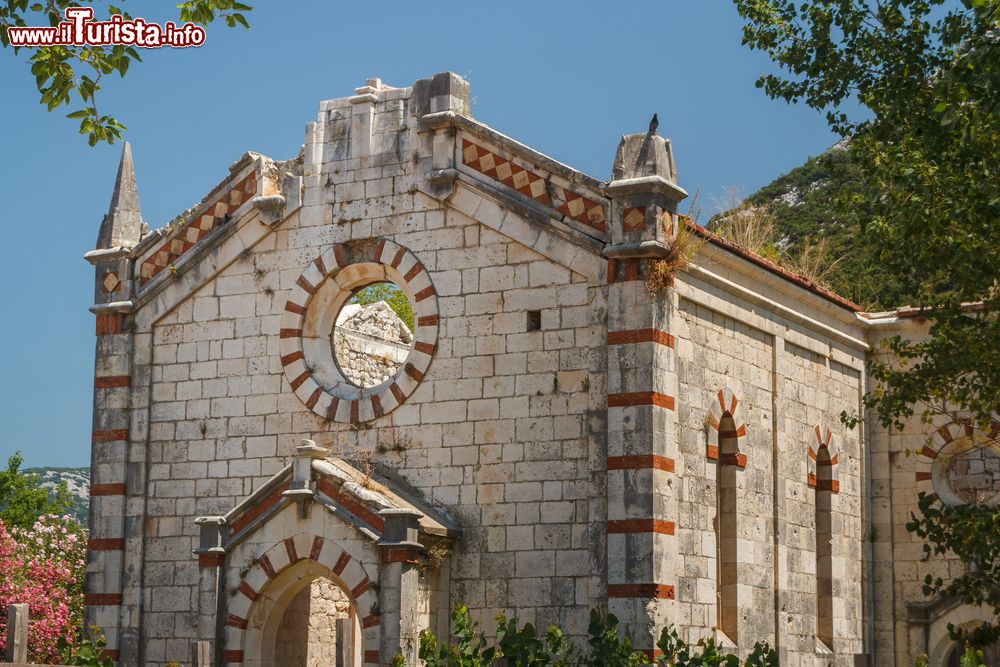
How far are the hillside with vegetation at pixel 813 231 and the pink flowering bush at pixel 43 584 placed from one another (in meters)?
12.6

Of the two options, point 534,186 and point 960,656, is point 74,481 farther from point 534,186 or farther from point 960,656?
point 534,186

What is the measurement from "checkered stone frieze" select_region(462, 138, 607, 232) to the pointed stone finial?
16.3 ft

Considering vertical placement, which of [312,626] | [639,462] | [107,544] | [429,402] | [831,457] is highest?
[429,402]

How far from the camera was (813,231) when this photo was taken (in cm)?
4300

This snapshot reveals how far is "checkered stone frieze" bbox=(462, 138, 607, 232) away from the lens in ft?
58.3

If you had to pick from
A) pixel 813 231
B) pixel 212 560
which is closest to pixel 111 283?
pixel 212 560

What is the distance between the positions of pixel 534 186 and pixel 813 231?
26148mm

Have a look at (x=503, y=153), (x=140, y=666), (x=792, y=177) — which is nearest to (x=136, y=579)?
(x=140, y=666)

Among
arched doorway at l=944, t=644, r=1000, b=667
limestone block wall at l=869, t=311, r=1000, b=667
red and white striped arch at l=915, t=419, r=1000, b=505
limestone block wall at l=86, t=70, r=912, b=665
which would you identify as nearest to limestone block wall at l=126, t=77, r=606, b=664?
limestone block wall at l=86, t=70, r=912, b=665

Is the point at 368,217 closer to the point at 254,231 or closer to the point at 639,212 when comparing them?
the point at 254,231

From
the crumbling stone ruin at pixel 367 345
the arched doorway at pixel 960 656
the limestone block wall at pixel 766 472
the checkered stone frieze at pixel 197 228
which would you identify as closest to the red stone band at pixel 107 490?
the checkered stone frieze at pixel 197 228

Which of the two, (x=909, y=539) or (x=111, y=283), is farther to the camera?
(x=909, y=539)

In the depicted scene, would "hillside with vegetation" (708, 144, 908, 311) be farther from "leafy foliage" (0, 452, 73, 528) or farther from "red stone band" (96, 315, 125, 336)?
"leafy foliage" (0, 452, 73, 528)

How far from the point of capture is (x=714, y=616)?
59.3 feet
